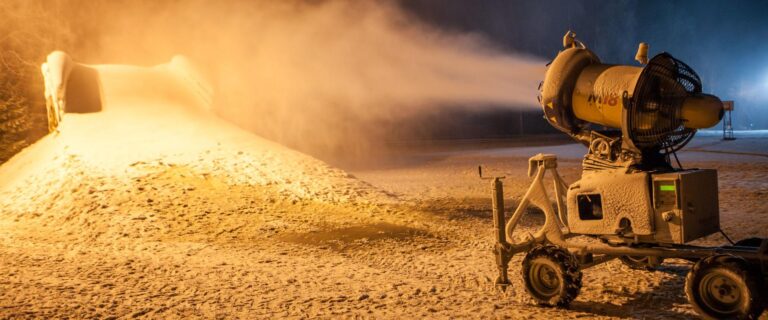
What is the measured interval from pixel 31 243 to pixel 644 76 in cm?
886

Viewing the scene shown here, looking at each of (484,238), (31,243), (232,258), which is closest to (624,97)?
(484,238)

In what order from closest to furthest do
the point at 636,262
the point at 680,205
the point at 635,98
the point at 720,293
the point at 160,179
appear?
the point at 720,293 → the point at 680,205 → the point at 635,98 → the point at 636,262 → the point at 160,179

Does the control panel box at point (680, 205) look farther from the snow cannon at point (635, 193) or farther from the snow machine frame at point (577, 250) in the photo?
the snow machine frame at point (577, 250)

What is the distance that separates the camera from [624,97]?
479 centimetres

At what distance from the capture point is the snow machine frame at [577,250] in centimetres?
436

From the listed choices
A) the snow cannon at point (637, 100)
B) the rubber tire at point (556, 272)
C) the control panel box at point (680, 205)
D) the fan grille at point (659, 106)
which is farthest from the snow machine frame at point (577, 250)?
the fan grille at point (659, 106)

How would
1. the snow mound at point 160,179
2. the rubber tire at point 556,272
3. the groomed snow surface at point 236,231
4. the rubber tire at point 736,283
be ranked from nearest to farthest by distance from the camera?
the rubber tire at point 736,283 < the rubber tire at point 556,272 < the groomed snow surface at point 236,231 < the snow mound at point 160,179

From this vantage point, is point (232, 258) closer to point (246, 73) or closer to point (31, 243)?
point (31, 243)

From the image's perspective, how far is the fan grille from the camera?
4816mm

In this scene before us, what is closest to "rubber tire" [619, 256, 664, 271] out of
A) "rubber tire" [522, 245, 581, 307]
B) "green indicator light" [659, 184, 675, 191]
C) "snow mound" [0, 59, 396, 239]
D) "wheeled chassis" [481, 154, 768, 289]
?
"wheeled chassis" [481, 154, 768, 289]

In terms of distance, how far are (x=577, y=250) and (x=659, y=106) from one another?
4.54 feet

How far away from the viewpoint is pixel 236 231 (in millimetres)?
9703

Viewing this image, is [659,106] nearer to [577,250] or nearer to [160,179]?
[577,250]

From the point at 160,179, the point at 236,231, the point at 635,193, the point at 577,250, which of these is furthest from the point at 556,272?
the point at 160,179
